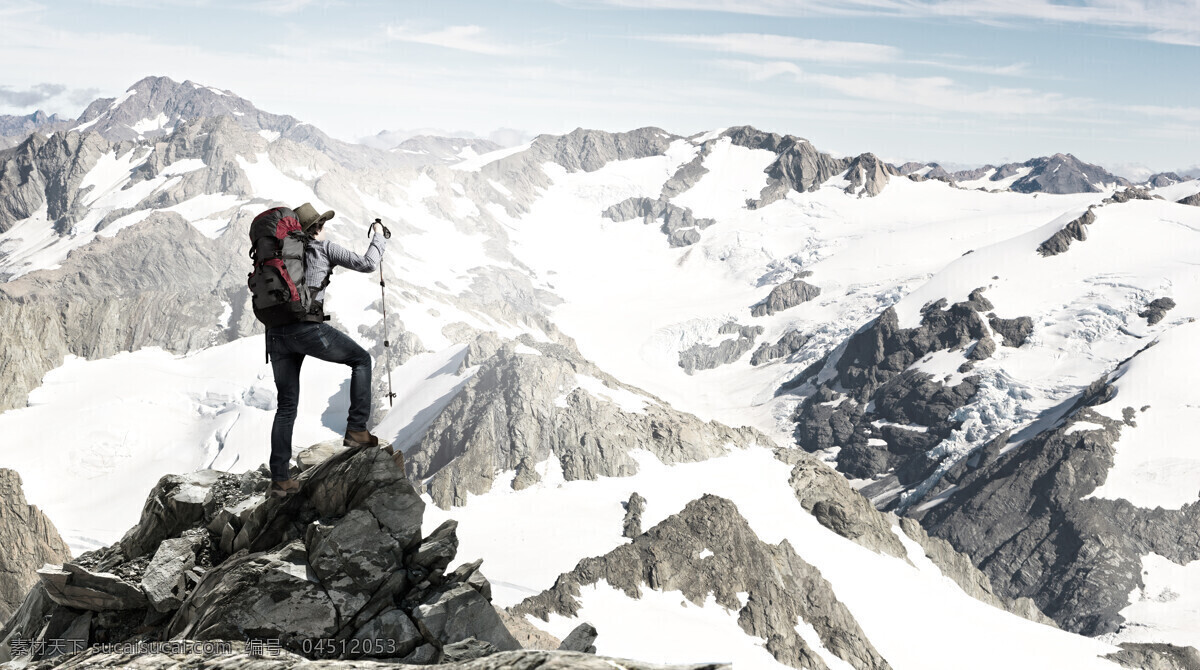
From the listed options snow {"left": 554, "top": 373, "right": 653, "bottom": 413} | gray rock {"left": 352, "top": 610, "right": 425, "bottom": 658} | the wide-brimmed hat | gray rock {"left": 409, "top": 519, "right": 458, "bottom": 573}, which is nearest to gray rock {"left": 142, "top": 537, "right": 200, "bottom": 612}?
gray rock {"left": 352, "top": 610, "right": 425, "bottom": 658}

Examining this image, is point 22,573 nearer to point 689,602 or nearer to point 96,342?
point 689,602

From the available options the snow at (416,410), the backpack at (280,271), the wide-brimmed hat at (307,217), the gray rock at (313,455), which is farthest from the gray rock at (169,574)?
the snow at (416,410)

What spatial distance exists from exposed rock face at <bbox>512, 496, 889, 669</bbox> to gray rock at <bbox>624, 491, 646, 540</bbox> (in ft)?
60.6

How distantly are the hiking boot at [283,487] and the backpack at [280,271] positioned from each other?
9.59ft

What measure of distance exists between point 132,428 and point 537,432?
74.3m

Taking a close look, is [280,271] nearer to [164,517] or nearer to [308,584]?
[308,584]

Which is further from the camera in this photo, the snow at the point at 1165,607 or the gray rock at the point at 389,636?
the snow at the point at 1165,607

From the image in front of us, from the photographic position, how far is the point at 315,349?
15.4 meters

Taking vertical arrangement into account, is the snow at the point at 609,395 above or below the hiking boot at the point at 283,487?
below

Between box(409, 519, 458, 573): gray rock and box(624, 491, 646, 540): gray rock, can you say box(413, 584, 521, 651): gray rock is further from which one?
box(624, 491, 646, 540): gray rock

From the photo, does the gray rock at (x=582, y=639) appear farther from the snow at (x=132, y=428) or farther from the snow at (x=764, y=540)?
the snow at (x=132, y=428)

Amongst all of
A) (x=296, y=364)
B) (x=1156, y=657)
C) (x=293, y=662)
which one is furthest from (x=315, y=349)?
(x=1156, y=657)

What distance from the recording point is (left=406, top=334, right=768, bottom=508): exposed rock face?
547 ft

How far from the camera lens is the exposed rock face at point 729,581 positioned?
4102 inches
